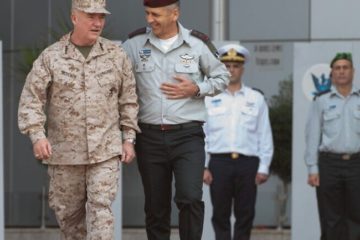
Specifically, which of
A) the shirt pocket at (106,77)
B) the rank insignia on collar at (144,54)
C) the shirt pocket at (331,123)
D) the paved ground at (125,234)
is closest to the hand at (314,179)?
the shirt pocket at (331,123)

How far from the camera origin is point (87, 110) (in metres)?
7.20

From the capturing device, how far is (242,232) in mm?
10039

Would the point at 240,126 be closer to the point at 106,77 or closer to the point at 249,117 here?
the point at 249,117

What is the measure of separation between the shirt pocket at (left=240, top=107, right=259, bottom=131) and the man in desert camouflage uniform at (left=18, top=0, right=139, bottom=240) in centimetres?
284

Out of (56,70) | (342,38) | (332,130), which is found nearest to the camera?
(56,70)

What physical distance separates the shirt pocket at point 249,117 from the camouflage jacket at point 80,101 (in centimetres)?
286

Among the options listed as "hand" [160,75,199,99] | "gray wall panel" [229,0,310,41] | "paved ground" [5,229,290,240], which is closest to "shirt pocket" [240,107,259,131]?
"paved ground" [5,229,290,240]

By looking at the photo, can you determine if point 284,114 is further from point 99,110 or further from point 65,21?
point 99,110

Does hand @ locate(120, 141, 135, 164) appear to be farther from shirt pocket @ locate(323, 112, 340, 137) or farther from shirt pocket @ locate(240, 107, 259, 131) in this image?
shirt pocket @ locate(323, 112, 340, 137)

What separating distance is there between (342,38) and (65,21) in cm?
299

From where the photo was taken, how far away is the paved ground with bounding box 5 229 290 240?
39.6 feet

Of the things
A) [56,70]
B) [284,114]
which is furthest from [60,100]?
[284,114]

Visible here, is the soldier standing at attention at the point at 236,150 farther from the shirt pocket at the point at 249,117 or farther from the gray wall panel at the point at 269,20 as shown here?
the gray wall panel at the point at 269,20

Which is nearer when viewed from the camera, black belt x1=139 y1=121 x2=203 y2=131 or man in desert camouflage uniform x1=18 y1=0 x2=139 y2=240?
man in desert camouflage uniform x1=18 y1=0 x2=139 y2=240
